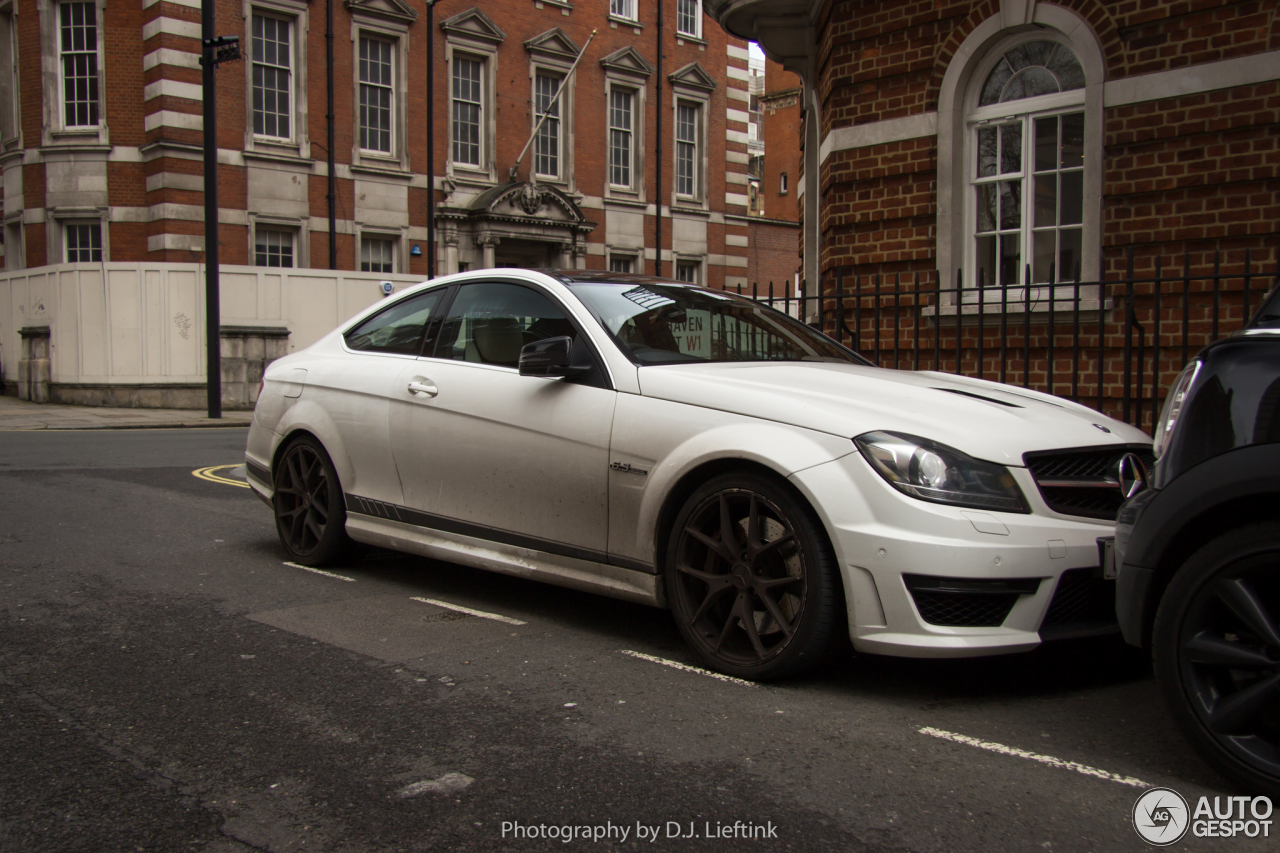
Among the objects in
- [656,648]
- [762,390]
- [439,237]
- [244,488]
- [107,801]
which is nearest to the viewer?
[107,801]

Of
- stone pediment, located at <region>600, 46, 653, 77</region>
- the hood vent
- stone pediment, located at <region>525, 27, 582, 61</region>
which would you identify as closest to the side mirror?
the hood vent

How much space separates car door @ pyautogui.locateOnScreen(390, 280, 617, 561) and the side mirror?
0.12 meters

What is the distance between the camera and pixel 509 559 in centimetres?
491

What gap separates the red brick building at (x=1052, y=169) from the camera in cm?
809

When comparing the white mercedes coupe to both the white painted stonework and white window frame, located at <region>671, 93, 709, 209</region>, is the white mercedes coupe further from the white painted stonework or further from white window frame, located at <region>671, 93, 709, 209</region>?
white window frame, located at <region>671, 93, 709, 209</region>

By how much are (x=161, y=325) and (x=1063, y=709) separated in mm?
20756

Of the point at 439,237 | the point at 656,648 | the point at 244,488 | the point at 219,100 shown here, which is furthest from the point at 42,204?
the point at 656,648

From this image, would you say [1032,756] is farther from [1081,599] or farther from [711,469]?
[711,469]

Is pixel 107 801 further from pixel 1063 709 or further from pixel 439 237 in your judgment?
pixel 439 237

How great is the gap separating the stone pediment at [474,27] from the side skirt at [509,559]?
2376 cm

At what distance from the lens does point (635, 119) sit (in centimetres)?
3133

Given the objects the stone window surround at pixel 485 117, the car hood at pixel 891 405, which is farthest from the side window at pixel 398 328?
the stone window surround at pixel 485 117

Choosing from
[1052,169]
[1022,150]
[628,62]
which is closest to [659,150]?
[628,62]

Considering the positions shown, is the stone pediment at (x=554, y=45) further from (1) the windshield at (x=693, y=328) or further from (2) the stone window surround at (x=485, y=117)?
(1) the windshield at (x=693, y=328)
